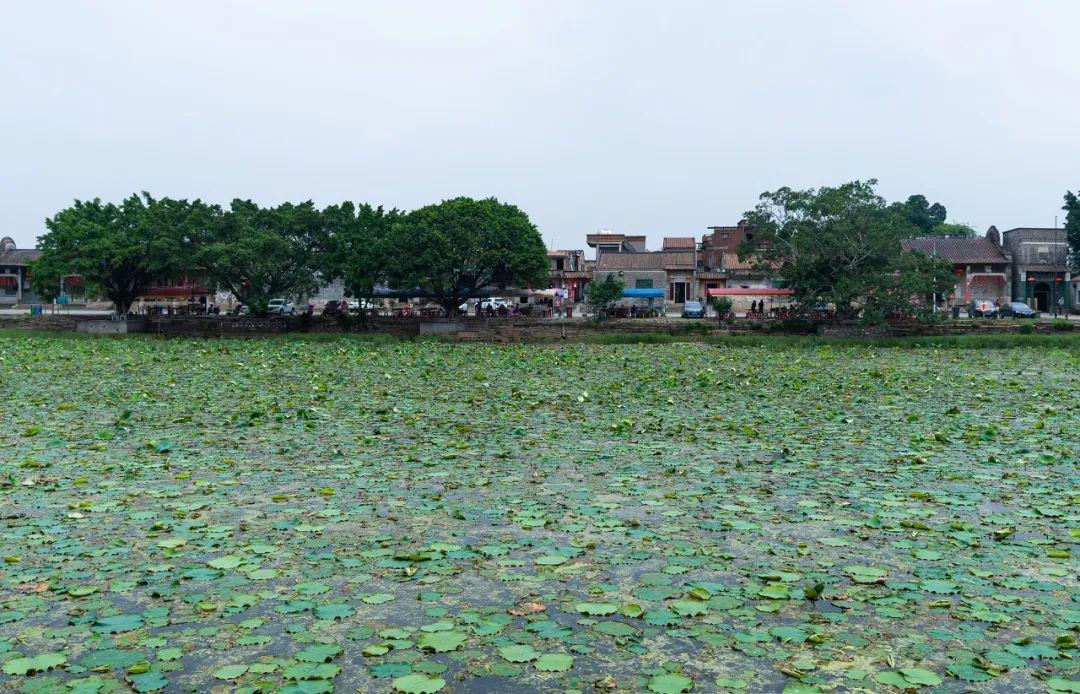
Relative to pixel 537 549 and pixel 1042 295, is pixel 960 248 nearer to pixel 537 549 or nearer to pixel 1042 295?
pixel 1042 295

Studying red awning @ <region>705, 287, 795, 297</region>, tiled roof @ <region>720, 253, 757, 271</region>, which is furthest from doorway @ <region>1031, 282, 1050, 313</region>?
red awning @ <region>705, 287, 795, 297</region>

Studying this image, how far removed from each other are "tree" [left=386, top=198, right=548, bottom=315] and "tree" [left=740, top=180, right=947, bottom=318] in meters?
9.35

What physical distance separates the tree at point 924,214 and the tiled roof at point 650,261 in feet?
93.3

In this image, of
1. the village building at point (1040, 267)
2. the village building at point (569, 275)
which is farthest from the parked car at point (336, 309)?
the village building at point (1040, 267)

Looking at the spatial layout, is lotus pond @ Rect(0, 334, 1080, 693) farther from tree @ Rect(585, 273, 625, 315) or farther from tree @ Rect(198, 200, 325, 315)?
tree @ Rect(585, 273, 625, 315)

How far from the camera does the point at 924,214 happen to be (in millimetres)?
85312

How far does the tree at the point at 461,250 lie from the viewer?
122ft

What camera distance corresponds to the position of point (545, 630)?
4.58 metres

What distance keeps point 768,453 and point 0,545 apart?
6.90m

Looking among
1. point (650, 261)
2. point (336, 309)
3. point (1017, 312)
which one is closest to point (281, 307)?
point (336, 309)

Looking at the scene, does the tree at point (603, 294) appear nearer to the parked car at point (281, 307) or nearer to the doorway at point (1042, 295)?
the parked car at point (281, 307)

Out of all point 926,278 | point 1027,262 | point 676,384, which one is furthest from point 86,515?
point 1027,262

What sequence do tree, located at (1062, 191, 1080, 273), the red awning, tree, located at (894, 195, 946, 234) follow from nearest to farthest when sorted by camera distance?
the red awning, tree, located at (1062, 191, 1080, 273), tree, located at (894, 195, 946, 234)

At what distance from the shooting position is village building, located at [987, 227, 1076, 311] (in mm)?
54000
